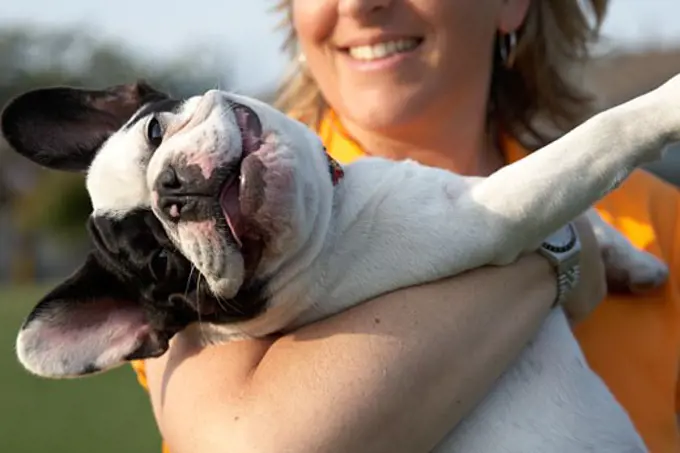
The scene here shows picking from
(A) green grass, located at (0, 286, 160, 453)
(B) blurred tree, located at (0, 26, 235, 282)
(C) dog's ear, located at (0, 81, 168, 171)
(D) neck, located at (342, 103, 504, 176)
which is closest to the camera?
(C) dog's ear, located at (0, 81, 168, 171)

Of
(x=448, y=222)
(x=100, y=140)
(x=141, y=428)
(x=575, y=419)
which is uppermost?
(x=100, y=140)

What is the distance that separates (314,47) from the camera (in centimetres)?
232

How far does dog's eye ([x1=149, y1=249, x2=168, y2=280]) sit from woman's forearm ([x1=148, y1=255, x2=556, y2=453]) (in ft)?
0.55

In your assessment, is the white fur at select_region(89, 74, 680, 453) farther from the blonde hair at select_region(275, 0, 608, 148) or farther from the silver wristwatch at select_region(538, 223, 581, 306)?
the blonde hair at select_region(275, 0, 608, 148)

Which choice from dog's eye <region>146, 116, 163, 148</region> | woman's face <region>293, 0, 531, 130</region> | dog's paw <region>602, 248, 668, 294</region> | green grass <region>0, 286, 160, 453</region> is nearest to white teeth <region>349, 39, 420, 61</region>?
woman's face <region>293, 0, 531, 130</region>

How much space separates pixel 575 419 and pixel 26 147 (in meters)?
0.95

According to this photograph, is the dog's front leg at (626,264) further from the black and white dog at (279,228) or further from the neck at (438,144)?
the neck at (438,144)

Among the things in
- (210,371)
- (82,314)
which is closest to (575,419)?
(210,371)

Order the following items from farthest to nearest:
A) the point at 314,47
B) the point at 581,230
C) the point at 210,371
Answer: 1. the point at 314,47
2. the point at 581,230
3. the point at 210,371

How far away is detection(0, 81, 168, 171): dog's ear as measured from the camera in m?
1.81

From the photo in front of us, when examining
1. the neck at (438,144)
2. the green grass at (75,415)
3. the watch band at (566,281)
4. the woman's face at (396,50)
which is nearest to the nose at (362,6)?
the woman's face at (396,50)

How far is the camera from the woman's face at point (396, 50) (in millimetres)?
2205

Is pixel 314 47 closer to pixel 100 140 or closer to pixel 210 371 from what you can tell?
pixel 100 140

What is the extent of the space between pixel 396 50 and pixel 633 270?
2.03 ft
